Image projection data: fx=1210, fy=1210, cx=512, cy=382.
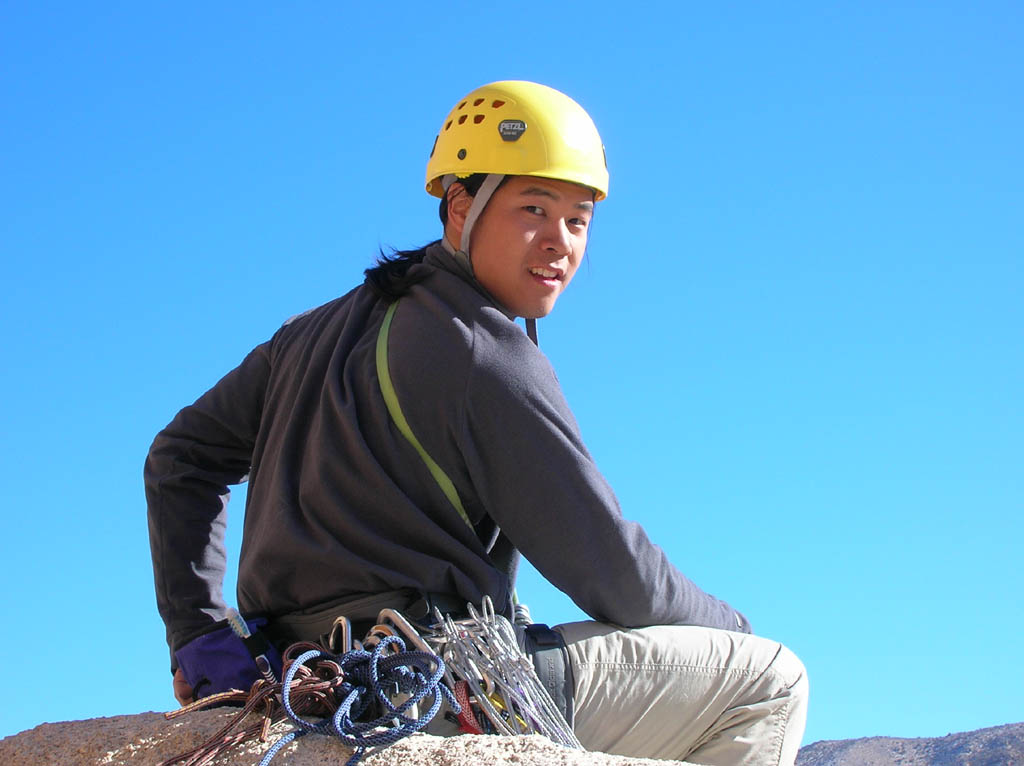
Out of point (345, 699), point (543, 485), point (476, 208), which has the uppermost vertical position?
point (476, 208)

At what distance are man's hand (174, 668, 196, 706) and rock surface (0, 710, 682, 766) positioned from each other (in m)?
0.59

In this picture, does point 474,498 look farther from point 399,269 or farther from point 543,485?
point 399,269

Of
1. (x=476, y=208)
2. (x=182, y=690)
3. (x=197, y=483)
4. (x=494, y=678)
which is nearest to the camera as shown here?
(x=494, y=678)

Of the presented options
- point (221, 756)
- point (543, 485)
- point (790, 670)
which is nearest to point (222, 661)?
point (221, 756)

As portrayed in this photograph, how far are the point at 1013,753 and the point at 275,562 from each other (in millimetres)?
6862

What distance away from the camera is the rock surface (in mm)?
3268

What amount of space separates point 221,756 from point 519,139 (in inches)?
96.8

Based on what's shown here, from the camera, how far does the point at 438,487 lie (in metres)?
3.99

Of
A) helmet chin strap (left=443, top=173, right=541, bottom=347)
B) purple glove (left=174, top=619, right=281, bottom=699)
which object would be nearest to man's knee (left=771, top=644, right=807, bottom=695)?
helmet chin strap (left=443, top=173, right=541, bottom=347)

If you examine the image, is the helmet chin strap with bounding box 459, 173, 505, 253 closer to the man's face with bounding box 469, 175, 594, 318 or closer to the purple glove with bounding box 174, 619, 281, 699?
the man's face with bounding box 469, 175, 594, 318

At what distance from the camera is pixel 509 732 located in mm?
3740

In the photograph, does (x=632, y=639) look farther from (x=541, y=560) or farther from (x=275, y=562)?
(x=275, y=562)

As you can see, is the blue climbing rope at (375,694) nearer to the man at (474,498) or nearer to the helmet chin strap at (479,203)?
the man at (474,498)

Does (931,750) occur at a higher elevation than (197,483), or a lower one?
lower
